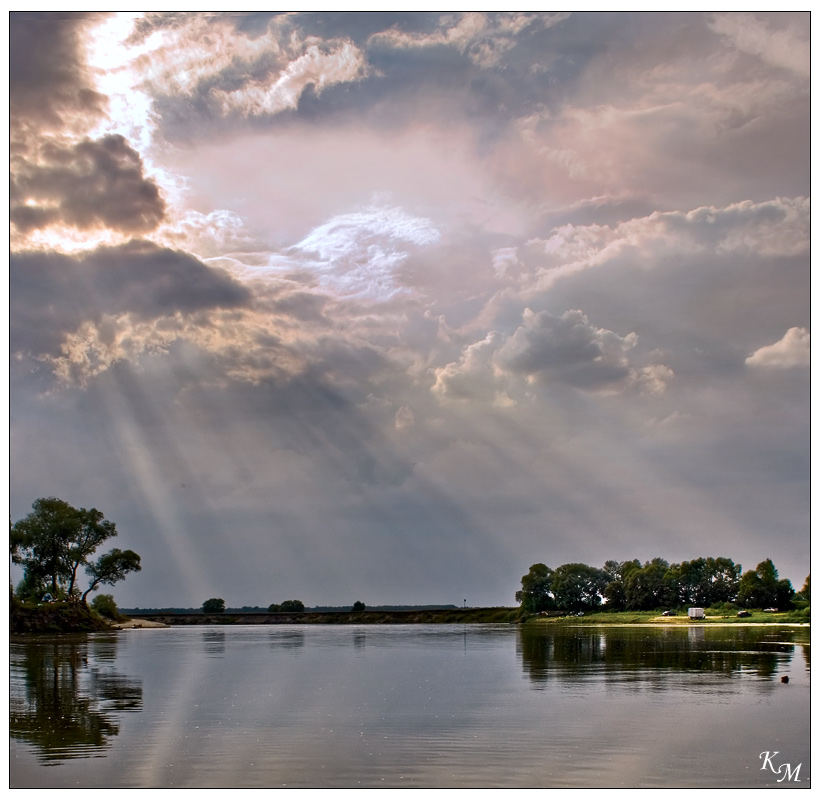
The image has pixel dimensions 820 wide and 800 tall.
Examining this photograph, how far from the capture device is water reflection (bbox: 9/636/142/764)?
70.4 feet

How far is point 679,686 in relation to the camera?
3225 cm

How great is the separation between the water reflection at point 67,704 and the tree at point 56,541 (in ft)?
207

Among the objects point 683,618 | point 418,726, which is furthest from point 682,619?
point 418,726

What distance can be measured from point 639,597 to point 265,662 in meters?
117

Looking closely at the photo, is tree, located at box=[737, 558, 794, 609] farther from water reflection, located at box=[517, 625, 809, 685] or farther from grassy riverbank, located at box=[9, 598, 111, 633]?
grassy riverbank, located at box=[9, 598, 111, 633]

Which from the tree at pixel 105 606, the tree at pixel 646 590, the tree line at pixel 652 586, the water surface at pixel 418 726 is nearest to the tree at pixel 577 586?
the tree line at pixel 652 586

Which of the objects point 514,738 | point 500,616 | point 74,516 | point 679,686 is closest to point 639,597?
point 500,616

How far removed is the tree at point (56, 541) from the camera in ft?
344

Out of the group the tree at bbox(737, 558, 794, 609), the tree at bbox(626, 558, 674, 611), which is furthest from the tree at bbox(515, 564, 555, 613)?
the tree at bbox(737, 558, 794, 609)

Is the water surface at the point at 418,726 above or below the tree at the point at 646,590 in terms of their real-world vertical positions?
above

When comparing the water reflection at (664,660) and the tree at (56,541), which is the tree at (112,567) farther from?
the water reflection at (664,660)

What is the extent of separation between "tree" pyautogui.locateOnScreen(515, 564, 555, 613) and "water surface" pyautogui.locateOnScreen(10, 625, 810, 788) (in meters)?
134

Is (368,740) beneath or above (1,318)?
beneath
